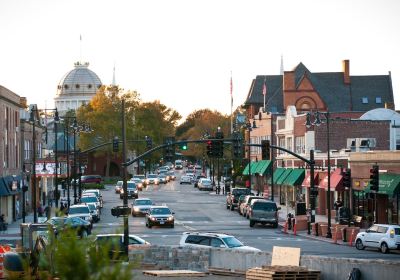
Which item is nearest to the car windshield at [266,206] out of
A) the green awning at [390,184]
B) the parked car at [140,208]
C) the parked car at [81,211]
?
the green awning at [390,184]

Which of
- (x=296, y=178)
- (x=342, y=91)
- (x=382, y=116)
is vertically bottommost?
(x=296, y=178)

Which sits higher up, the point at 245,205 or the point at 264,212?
the point at 245,205

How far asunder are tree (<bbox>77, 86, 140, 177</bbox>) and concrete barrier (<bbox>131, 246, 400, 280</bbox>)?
114805 millimetres

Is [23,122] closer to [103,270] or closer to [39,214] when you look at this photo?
[39,214]

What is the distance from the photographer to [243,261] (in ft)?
125

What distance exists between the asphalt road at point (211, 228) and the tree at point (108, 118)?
43.7 metres

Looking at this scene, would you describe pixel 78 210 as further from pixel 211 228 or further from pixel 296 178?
pixel 296 178

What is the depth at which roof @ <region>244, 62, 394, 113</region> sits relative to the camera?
127 metres

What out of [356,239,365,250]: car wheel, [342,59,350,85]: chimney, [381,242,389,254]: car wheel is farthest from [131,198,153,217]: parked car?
[342,59,350,85]: chimney

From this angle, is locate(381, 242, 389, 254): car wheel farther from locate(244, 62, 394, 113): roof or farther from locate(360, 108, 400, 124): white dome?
locate(244, 62, 394, 113): roof

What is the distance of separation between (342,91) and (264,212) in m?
60.4

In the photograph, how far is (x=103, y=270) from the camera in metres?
15.9

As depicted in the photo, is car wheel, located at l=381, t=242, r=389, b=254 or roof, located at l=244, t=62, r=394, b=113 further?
roof, located at l=244, t=62, r=394, b=113

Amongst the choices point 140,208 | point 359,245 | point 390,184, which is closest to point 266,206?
point 390,184
